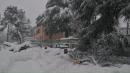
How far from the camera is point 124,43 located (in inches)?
535

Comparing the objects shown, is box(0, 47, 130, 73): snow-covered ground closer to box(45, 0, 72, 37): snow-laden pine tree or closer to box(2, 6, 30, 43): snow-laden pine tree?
box(45, 0, 72, 37): snow-laden pine tree

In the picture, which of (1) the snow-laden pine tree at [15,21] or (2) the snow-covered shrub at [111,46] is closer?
(2) the snow-covered shrub at [111,46]

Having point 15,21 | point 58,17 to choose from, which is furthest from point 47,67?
point 15,21

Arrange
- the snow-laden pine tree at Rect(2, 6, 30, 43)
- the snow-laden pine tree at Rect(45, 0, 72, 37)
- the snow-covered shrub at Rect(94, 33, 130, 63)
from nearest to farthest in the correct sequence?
the snow-covered shrub at Rect(94, 33, 130, 63) → the snow-laden pine tree at Rect(45, 0, 72, 37) → the snow-laden pine tree at Rect(2, 6, 30, 43)

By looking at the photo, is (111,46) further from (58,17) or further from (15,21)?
(15,21)

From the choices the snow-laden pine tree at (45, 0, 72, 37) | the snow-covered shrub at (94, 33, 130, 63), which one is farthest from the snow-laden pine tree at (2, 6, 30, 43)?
the snow-covered shrub at (94, 33, 130, 63)

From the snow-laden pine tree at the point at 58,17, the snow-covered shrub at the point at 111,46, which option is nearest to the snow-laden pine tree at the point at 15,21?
the snow-laden pine tree at the point at 58,17

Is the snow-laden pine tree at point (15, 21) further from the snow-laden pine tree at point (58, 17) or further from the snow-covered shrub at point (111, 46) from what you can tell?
the snow-covered shrub at point (111, 46)

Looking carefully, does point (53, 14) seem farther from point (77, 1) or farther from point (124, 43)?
point (124, 43)

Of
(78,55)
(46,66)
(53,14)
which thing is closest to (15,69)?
(46,66)

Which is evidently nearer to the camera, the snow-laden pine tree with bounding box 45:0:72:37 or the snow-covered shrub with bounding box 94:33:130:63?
the snow-covered shrub with bounding box 94:33:130:63

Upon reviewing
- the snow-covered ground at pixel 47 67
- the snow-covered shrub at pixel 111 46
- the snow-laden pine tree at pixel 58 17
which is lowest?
the snow-covered ground at pixel 47 67

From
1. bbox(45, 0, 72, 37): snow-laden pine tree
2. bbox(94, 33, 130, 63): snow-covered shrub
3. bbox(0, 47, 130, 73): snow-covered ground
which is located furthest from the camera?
bbox(45, 0, 72, 37): snow-laden pine tree

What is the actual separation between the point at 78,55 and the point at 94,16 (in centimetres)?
290
